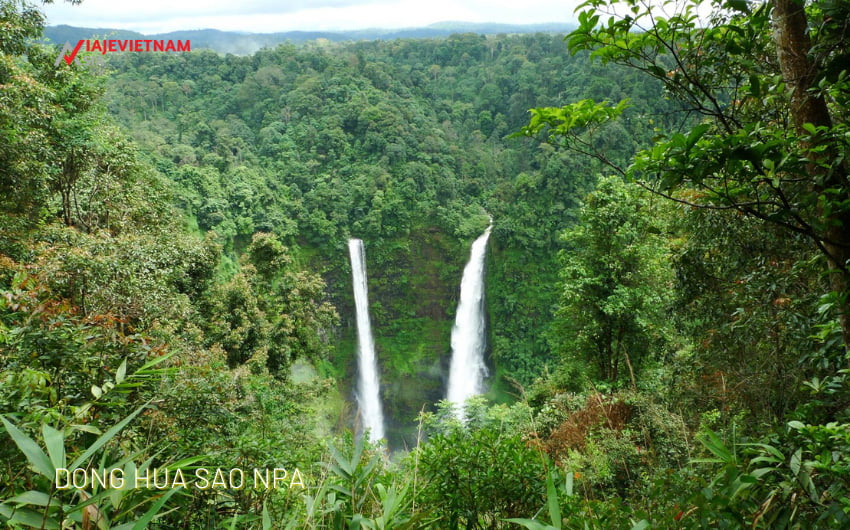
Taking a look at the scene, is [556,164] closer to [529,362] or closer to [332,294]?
[529,362]

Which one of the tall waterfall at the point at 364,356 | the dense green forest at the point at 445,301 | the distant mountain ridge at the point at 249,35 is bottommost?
the tall waterfall at the point at 364,356

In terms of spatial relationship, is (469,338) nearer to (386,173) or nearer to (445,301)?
(445,301)

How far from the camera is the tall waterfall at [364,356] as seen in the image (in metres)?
20.2

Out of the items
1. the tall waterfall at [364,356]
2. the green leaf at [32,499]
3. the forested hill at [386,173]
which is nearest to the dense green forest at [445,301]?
the green leaf at [32,499]

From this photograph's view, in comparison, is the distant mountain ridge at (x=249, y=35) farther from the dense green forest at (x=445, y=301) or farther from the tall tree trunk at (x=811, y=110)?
the tall tree trunk at (x=811, y=110)

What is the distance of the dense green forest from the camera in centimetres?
136

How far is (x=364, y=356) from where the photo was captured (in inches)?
848

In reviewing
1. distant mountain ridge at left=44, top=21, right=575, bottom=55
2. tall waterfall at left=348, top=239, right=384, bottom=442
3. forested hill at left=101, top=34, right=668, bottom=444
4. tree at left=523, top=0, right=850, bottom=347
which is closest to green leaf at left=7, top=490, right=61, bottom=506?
tree at left=523, top=0, right=850, bottom=347

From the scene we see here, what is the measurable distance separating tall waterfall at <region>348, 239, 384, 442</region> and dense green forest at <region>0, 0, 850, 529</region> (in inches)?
18.3

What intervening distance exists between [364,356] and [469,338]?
17.1 ft

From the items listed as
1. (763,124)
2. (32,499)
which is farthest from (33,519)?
(763,124)

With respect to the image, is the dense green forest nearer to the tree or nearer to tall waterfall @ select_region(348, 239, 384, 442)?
the tree

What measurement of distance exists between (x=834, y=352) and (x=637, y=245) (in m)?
6.54

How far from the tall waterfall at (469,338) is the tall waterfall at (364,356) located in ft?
11.6
